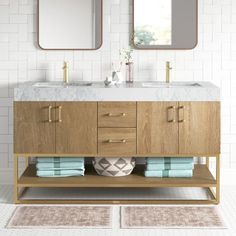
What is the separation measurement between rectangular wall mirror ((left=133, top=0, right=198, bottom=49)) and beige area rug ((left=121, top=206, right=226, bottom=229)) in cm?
142

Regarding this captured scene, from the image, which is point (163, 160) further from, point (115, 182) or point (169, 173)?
point (115, 182)

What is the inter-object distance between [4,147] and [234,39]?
213cm

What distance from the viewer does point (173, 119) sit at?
5602 mm

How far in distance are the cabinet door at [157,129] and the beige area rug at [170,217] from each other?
0.45 metres

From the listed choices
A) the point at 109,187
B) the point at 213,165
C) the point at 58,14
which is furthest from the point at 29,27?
the point at 213,165

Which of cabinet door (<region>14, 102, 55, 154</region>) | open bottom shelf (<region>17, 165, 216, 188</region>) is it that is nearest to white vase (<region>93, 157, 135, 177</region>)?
open bottom shelf (<region>17, 165, 216, 188</region>)

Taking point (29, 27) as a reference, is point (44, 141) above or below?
below

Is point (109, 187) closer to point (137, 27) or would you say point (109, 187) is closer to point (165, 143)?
point (165, 143)

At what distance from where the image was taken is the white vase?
5.72m

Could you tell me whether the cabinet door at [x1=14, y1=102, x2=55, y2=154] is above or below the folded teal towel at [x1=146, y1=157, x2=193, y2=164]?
above

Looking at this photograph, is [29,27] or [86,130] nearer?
[86,130]

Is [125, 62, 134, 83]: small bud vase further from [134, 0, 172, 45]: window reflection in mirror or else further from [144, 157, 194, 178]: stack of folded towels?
[144, 157, 194, 178]: stack of folded towels

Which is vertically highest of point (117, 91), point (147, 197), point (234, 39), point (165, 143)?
point (234, 39)

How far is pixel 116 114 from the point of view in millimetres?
5594
